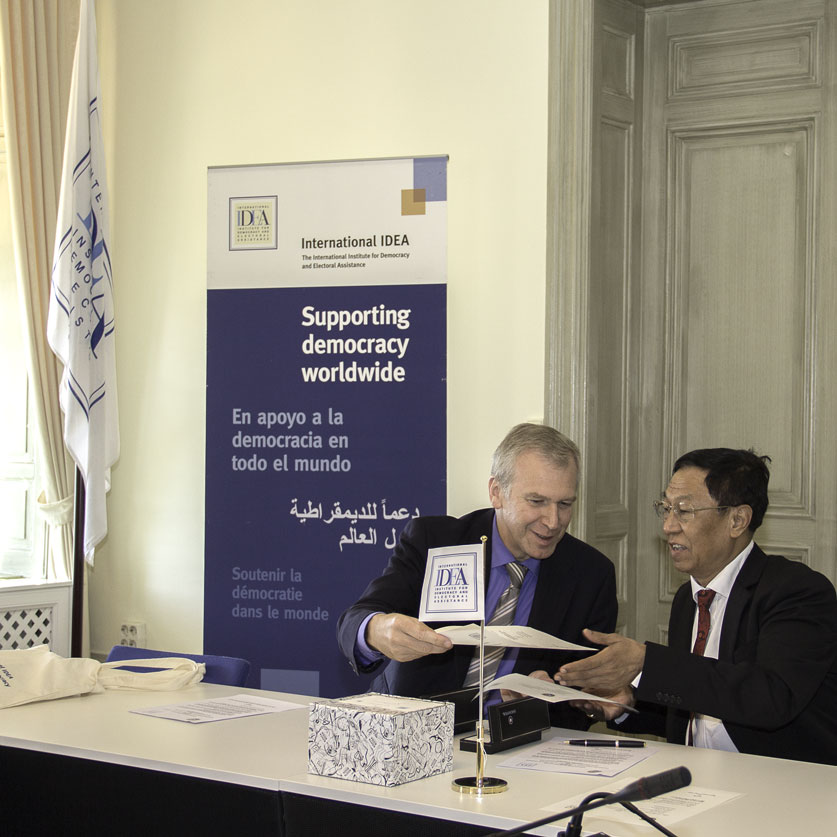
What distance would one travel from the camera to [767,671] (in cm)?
248

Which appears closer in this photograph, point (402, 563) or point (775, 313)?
point (402, 563)

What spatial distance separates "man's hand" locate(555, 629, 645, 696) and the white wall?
1884 millimetres

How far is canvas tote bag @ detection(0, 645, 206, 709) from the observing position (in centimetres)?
286

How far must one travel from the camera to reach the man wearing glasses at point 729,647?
96.8 inches

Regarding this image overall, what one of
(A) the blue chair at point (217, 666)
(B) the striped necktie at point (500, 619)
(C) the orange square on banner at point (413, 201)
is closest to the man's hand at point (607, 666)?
(B) the striped necktie at point (500, 619)

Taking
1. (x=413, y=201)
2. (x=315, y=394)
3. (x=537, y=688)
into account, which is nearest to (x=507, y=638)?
(x=537, y=688)

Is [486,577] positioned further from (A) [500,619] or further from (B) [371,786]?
(B) [371,786]

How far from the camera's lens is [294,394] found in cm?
467

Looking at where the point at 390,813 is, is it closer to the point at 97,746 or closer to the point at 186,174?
the point at 97,746

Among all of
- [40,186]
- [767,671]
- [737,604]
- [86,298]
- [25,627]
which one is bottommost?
[25,627]

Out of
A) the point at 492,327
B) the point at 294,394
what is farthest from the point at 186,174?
the point at 492,327

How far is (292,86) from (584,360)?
5.83 ft

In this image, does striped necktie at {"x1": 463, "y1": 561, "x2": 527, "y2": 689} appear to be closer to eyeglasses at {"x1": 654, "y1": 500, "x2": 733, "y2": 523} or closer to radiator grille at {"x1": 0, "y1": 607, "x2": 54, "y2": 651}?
eyeglasses at {"x1": 654, "y1": 500, "x2": 733, "y2": 523}

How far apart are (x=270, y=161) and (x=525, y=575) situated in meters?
2.50
